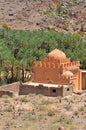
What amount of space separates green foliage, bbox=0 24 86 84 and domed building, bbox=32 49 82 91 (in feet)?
14.0

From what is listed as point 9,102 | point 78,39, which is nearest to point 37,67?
point 9,102

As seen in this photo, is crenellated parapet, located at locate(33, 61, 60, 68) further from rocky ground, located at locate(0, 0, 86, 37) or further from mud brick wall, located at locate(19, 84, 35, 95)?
rocky ground, located at locate(0, 0, 86, 37)

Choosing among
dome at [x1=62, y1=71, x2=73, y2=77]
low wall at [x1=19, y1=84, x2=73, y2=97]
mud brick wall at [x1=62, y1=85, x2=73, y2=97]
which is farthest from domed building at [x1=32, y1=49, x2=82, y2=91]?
low wall at [x1=19, y1=84, x2=73, y2=97]

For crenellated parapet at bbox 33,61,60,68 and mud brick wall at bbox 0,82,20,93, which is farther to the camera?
crenellated parapet at bbox 33,61,60,68

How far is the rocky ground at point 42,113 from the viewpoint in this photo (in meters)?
36.8

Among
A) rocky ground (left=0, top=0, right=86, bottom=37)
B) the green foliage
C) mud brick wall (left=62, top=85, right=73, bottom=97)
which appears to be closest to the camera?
mud brick wall (left=62, top=85, right=73, bottom=97)

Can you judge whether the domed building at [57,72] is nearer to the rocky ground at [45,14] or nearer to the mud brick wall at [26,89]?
the mud brick wall at [26,89]

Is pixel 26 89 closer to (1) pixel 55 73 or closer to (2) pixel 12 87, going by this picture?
(2) pixel 12 87

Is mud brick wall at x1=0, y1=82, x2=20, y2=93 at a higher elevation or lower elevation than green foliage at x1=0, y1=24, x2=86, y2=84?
higher

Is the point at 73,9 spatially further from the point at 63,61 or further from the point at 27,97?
the point at 27,97

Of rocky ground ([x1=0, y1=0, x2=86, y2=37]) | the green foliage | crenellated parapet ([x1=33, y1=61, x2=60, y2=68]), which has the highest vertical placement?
crenellated parapet ([x1=33, y1=61, x2=60, y2=68])

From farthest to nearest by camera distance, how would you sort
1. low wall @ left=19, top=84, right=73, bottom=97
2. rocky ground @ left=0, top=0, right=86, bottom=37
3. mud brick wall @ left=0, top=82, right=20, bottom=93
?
1. rocky ground @ left=0, top=0, right=86, bottom=37
2. mud brick wall @ left=0, top=82, right=20, bottom=93
3. low wall @ left=19, top=84, right=73, bottom=97

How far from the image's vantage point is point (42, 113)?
40219 mm

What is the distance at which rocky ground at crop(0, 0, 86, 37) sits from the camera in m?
98.2
